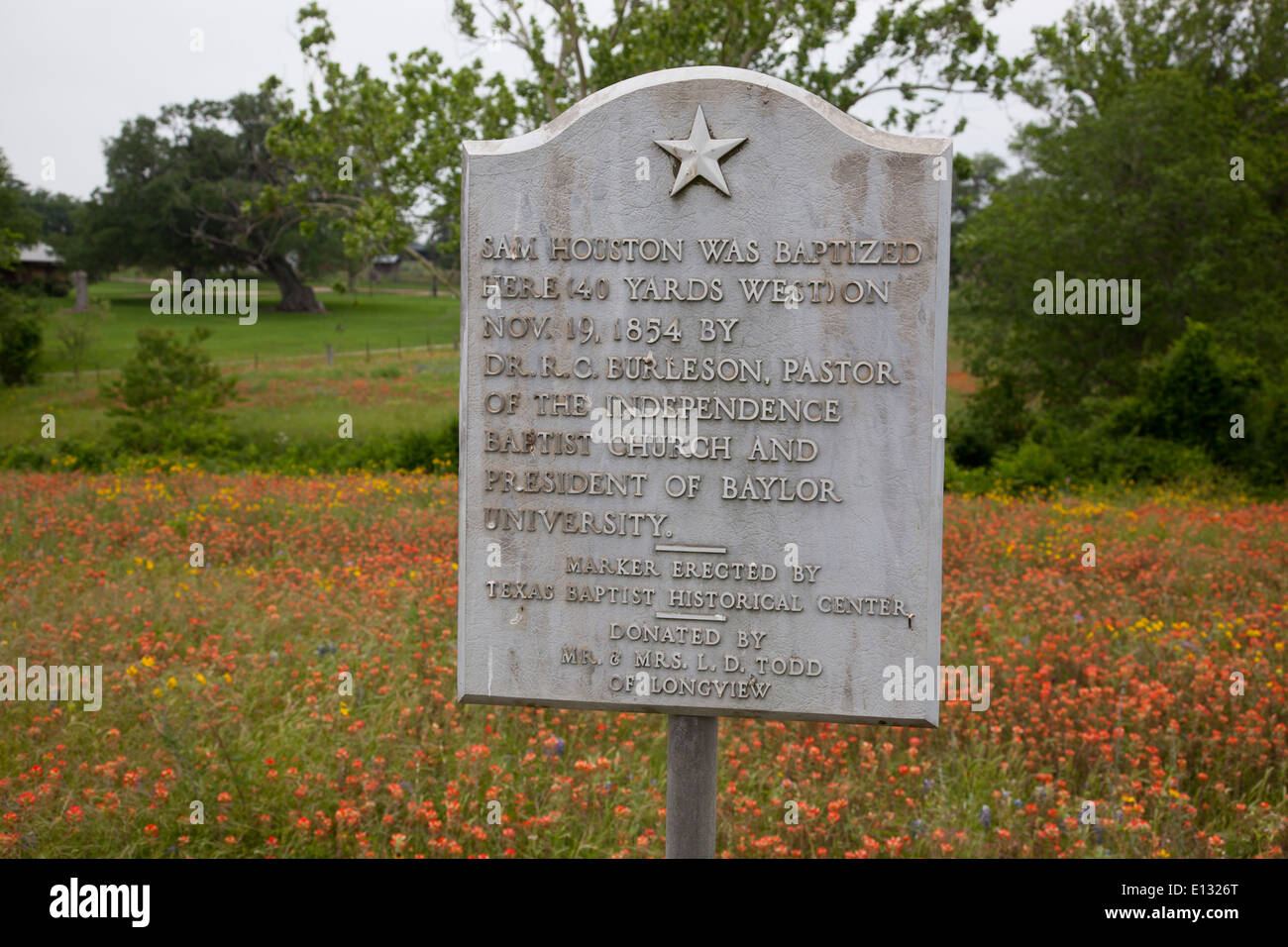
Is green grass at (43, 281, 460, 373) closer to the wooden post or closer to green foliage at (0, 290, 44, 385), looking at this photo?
green foliage at (0, 290, 44, 385)

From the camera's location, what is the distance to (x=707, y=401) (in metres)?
3.29

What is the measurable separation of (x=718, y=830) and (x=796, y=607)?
1.77 metres

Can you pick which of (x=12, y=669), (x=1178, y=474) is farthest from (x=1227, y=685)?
(x=1178, y=474)

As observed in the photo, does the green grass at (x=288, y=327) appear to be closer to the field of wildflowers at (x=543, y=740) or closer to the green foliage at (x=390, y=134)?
the green foliage at (x=390, y=134)

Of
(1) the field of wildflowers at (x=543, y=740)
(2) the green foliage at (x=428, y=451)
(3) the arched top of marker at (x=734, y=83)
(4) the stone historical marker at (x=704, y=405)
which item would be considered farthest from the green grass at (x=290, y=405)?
(3) the arched top of marker at (x=734, y=83)

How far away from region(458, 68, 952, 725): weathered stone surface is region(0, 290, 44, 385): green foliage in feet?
83.4

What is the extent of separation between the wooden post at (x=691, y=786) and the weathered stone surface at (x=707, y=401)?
24 centimetres

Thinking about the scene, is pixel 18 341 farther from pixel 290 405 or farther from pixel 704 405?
pixel 704 405

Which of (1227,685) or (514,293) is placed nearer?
(514,293)

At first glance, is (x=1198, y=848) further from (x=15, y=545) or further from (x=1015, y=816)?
(x=15, y=545)

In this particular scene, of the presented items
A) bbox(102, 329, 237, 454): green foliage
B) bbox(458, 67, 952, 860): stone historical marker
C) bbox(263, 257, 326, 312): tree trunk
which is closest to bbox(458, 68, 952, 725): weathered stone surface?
bbox(458, 67, 952, 860): stone historical marker

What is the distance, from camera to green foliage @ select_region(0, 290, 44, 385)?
2412cm

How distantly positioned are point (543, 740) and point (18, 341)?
24668 millimetres

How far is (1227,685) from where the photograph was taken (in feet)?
18.6
